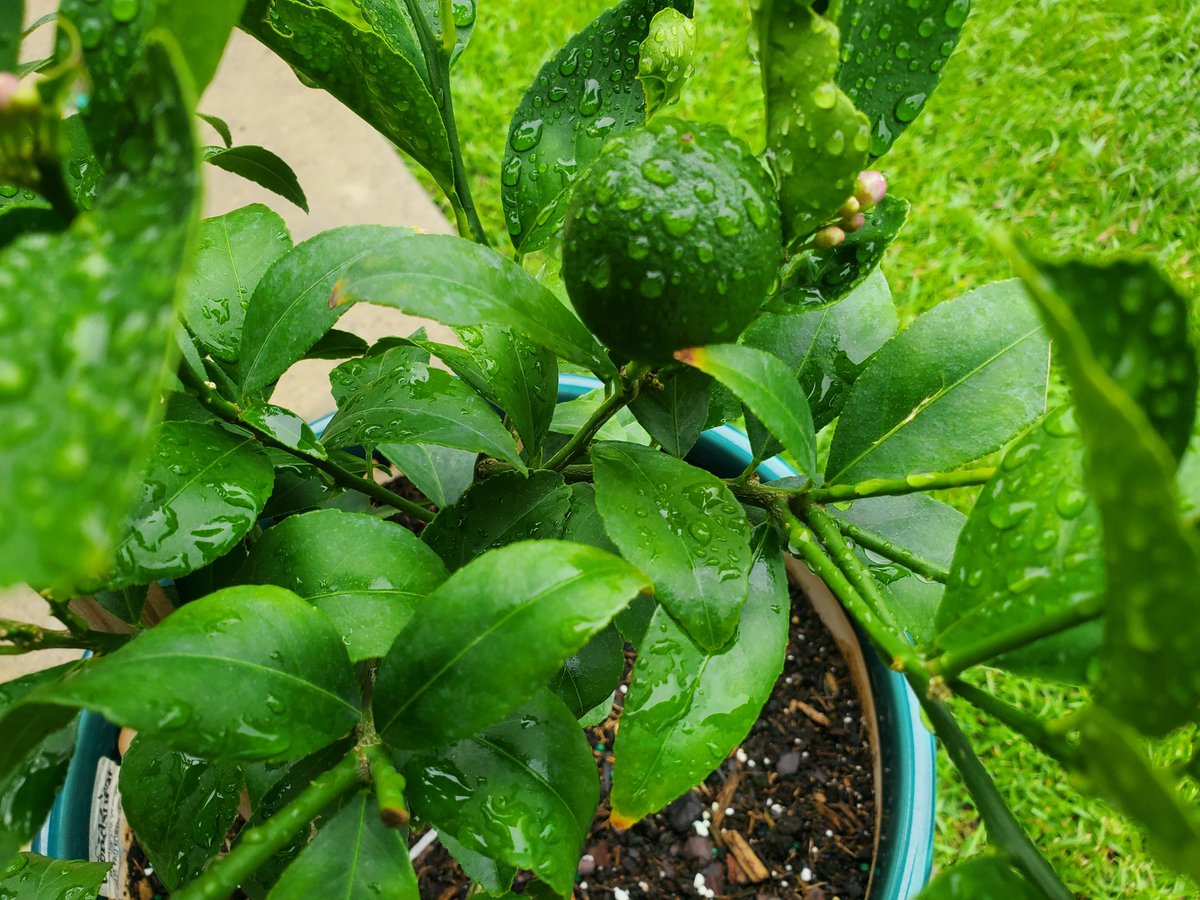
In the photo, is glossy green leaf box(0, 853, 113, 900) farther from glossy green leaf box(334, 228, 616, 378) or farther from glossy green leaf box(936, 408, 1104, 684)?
glossy green leaf box(936, 408, 1104, 684)

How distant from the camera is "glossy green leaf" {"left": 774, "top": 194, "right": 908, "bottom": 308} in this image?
0.48 meters

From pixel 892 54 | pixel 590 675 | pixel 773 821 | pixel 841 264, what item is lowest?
pixel 773 821

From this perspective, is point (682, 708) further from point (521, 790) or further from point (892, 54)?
point (892, 54)

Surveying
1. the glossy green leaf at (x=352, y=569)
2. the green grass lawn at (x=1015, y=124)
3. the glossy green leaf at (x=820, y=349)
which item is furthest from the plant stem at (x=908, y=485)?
the green grass lawn at (x=1015, y=124)

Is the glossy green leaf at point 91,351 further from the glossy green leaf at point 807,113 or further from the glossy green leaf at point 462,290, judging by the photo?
the glossy green leaf at point 807,113

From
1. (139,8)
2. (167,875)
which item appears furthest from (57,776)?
(139,8)

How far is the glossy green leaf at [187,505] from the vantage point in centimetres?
45

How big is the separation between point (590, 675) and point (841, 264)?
0.33m

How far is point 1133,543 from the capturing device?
25 cm

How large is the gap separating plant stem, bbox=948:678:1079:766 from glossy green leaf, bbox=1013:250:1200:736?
55 mm

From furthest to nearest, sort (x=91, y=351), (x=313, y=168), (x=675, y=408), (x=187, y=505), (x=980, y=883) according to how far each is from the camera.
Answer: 1. (x=313, y=168)
2. (x=675, y=408)
3. (x=187, y=505)
4. (x=980, y=883)
5. (x=91, y=351)

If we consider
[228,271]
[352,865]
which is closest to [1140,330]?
[352,865]

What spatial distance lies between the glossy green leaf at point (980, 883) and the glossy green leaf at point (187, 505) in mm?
350

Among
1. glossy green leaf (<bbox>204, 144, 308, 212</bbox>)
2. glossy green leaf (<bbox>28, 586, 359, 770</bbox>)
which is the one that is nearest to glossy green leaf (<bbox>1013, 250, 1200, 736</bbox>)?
glossy green leaf (<bbox>28, 586, 359, 770</bbox>)
